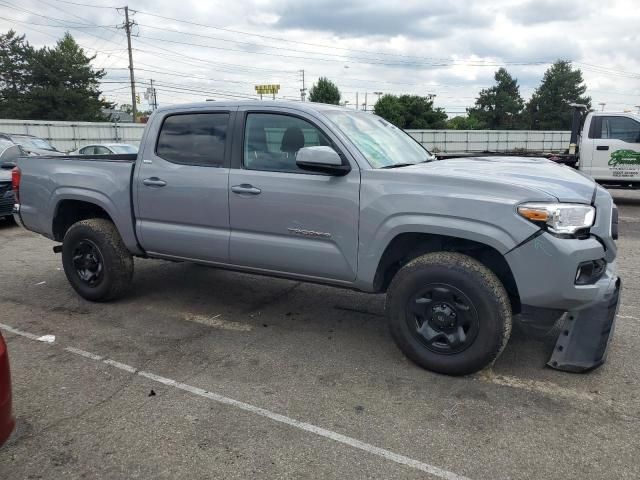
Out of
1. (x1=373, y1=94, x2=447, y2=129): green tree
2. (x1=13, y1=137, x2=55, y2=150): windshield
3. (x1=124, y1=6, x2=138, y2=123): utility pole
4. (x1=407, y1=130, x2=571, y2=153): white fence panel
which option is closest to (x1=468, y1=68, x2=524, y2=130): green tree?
(x1=373, y1=94, x2=447, y2=129): green tree

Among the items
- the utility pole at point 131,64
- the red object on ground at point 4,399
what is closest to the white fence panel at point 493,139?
the utility pole at point 131,64

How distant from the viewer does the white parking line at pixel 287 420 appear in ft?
8.69

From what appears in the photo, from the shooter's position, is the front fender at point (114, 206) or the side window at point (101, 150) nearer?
the front fender at point (114, 206)

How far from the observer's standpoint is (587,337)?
353cm

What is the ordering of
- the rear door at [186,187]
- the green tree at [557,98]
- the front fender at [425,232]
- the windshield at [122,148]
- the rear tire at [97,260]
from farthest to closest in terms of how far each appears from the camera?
1. the green tree at [557,98]
2. the windshield at [122,148]
3. the rear tire at [97,260]
4. the rear door at [186,187]
5. the front fender at [425,232]

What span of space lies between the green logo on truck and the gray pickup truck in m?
8.87

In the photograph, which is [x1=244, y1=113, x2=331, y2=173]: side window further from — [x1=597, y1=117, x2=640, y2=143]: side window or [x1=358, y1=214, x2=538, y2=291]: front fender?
[x1=597, y1=117, x2=640, y2=143]: side window

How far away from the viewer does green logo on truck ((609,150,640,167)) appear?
11688 millimetres

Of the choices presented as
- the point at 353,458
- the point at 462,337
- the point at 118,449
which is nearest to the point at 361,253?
the point at 462,337

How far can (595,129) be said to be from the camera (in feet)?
A: 39.3

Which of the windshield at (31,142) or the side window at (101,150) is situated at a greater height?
the windshield at (31,142)

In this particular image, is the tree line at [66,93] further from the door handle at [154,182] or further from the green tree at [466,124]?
the door handle at [154,182]

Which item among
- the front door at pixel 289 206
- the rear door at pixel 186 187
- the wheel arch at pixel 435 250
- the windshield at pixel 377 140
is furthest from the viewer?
the rear door at pixel 186 187

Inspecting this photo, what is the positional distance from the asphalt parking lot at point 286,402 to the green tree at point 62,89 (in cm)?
4826
